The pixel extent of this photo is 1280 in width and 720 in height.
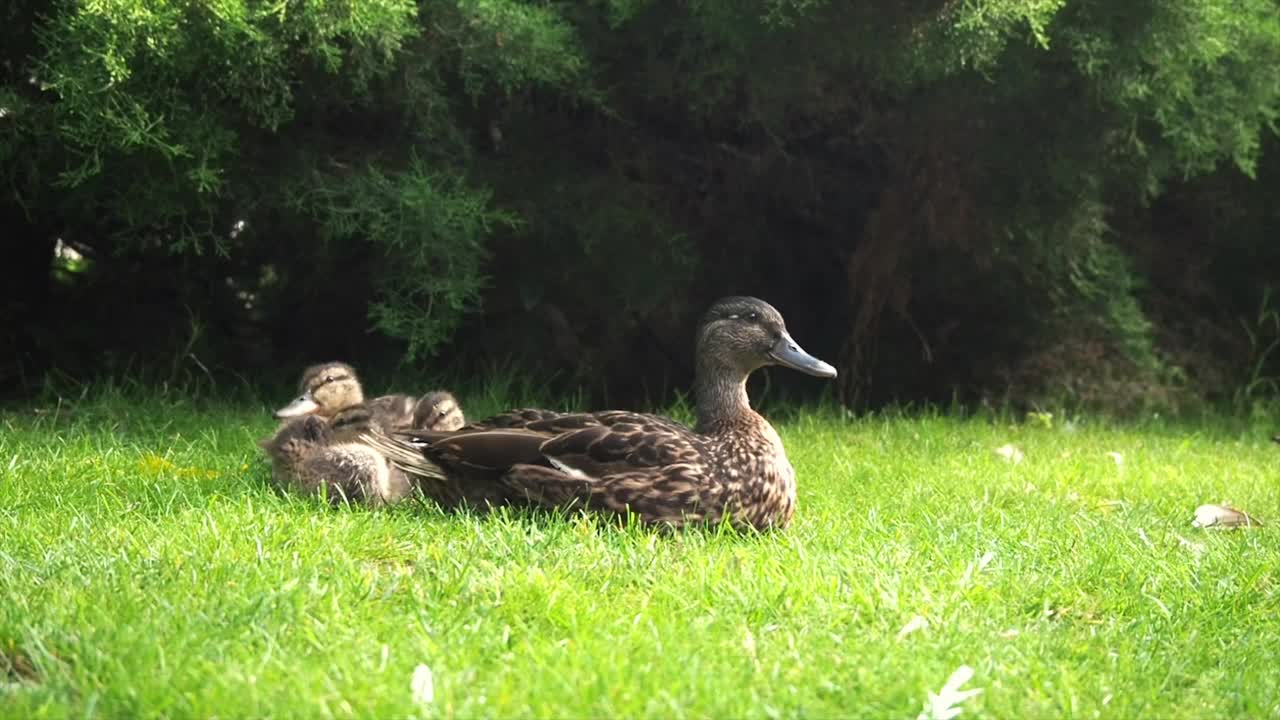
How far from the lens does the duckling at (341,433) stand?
16.1 feet

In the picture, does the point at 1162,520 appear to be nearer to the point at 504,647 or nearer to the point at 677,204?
the point at 504,647

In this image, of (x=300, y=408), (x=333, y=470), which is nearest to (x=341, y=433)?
(x=300, y=408)

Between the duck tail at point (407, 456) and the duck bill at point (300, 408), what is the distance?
2.26 ft

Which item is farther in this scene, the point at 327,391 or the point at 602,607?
the point at 327,391

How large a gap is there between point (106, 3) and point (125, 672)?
3661 mm

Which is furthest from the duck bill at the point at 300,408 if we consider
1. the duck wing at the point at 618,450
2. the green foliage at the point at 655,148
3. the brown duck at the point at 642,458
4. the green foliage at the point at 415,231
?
the duck wing at the point at 618,450

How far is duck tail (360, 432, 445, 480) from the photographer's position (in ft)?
15.7

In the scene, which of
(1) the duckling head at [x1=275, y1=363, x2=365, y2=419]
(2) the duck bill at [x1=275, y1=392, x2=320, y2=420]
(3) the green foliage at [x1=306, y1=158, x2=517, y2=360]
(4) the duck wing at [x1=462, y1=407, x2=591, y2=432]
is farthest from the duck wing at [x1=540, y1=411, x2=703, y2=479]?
(3) the green foliage at [x1=306, y1=158, x2=517, y2=360]

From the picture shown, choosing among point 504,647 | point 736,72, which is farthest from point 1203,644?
point 736,72

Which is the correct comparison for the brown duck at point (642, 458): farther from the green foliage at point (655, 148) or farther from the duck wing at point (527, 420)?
the green foliage at point (655, 148)

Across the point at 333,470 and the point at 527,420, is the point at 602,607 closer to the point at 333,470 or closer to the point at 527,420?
the point at 527,420

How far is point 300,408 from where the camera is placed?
567cm

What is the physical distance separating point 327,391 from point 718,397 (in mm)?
1855

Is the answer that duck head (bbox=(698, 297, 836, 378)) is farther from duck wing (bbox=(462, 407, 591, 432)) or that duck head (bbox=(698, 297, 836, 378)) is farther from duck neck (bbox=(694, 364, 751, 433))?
duck wing (bbox=(462, 407, 591, 432))
